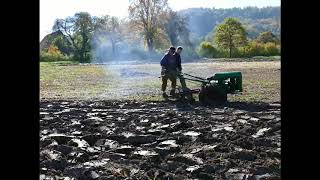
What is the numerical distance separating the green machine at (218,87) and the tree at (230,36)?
2530 centimetres

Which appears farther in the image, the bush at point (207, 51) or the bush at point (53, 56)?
the bush at point (207, 51)

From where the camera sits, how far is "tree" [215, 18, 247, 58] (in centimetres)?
3766

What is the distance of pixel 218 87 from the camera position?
37.3ft

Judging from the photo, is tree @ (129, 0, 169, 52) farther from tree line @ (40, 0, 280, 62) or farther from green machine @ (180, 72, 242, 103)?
green machine @ (180, 72, 242, 103)

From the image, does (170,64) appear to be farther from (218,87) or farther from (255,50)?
(255,50)

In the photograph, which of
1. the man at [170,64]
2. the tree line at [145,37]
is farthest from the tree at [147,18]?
the man at [170,64]

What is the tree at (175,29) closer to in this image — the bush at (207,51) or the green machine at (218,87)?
the bush at (207,51)

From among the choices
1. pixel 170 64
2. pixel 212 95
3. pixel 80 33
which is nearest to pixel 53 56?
pixel 80 33

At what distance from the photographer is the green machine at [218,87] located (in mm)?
11375
